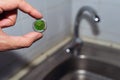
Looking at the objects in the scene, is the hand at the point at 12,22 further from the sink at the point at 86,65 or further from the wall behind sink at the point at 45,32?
the sink at the point at 86,65

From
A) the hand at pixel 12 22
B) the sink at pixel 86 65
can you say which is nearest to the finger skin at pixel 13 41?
the hand at pixel 12 22

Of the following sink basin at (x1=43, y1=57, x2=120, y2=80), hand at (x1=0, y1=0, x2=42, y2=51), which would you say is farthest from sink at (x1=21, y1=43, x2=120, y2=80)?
hand at (x1=0, y1=0, x2=42, y2=51)

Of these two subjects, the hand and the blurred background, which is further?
the blurred background

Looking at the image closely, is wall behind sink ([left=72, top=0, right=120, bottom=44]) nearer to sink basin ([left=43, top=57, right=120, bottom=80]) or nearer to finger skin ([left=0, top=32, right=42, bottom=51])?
sink basin ([left=43, top=57, right=120, bottom=80])

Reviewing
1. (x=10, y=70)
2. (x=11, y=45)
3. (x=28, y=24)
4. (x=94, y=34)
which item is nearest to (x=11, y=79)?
(x=10, y=70)

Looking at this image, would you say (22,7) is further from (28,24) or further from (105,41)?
(105,41)

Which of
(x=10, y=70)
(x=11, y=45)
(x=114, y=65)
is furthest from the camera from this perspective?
(x=114, y=65)
